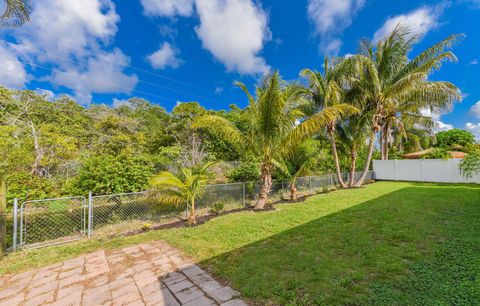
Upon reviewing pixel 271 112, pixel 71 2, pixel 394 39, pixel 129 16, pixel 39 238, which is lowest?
pixel 39 238

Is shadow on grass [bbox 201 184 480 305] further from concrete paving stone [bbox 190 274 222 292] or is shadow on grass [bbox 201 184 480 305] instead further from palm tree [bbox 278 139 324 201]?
palm tree [bbox 278 139 324 201]

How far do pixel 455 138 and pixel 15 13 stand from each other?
27.7 metres

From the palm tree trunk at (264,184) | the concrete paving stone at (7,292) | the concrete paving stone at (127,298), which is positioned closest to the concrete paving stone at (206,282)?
the concrete paving stone at (127,298)

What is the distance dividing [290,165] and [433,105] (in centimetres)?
841

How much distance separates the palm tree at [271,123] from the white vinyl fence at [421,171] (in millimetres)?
10105

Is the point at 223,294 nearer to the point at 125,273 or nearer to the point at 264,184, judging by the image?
the point at 125,273

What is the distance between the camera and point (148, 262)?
3.46m

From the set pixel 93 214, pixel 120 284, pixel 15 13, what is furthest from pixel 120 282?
pixel 15 13

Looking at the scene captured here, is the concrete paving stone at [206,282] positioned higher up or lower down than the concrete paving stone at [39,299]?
higher up

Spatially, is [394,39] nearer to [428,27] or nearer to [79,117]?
[428,27]

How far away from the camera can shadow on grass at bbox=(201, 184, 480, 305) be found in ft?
7.51

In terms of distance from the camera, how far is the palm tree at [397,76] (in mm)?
9586

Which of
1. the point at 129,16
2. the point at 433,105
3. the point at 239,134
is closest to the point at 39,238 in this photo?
the point at 239,134

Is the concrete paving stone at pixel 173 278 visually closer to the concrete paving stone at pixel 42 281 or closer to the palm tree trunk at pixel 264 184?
the concrete paving stone at pixel 42 281
